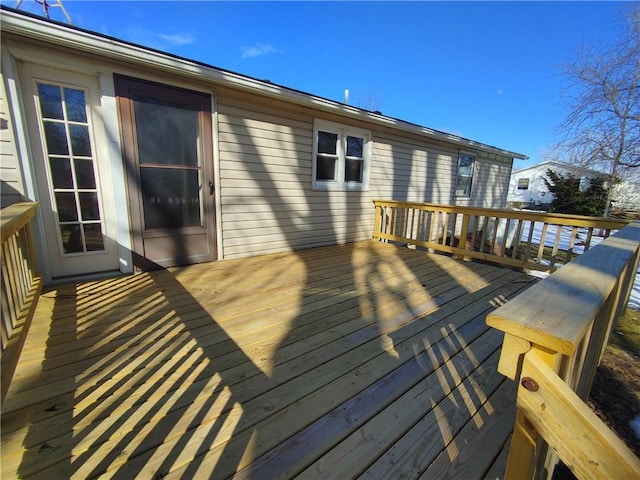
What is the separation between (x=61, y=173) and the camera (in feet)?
9.18

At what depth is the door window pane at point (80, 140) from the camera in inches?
110

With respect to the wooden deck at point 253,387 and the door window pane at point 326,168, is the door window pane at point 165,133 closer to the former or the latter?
the wooden deck at point 253,387

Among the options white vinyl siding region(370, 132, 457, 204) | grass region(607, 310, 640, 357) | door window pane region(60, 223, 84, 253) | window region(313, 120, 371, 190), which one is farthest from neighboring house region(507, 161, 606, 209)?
door window pane region(60, 223, 84, 253)

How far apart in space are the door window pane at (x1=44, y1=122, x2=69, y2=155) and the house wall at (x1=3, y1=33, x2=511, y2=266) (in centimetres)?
37

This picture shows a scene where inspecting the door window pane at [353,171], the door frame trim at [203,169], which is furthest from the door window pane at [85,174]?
the door window pane at [353,171]

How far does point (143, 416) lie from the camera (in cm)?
134

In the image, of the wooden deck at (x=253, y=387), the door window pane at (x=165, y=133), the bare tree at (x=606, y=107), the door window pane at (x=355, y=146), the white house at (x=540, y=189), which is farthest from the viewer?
the white house at (x=540, y=189)

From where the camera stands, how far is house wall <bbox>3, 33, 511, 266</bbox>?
3.33 metres

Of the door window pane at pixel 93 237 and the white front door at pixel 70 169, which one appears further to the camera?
the door window pane at pixel 93 237

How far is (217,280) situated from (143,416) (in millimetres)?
1878

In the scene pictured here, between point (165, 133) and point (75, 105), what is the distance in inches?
30.8

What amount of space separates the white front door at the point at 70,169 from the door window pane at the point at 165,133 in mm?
361

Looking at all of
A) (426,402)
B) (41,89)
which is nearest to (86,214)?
(41,89)

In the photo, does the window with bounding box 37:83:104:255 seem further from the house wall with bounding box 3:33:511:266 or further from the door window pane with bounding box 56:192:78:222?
the house wall with bounding box 3:33:511:266
